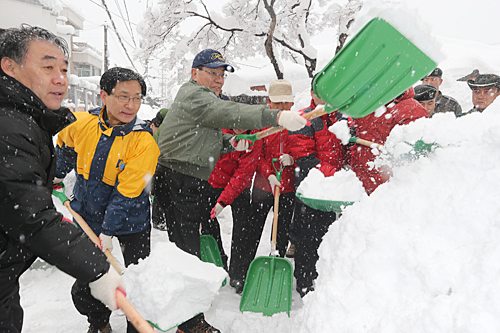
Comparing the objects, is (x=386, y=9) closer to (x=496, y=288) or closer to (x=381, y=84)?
(x=381, y=84)

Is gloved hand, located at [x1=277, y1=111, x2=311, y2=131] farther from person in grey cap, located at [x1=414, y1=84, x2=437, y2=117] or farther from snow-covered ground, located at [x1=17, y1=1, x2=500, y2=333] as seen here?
person in grey cap, located at [x1=414, y1=84, x2=437, y2=117]

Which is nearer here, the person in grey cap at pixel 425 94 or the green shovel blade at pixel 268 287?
the green shovel blade at pixel 268 287

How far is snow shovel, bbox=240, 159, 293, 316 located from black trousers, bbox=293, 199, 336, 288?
0.24 metres

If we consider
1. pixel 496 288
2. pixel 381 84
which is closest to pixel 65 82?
pixel 381 84

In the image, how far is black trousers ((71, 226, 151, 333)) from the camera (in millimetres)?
2166

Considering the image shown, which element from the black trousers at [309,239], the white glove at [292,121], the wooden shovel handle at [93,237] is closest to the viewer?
the white glove at [292,121]

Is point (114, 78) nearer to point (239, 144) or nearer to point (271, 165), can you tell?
point (239, 144)

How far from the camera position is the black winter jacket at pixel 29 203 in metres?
1.12

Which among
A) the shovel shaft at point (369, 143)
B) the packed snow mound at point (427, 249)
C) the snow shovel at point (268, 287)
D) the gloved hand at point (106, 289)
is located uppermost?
the shovel shaft at point (369, 143)

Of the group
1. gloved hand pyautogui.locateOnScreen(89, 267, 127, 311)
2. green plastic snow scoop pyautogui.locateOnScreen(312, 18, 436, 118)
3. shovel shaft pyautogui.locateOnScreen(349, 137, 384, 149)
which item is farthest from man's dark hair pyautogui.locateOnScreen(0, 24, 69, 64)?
shovel shaft pyautogui.locateOnScreen(349, 137, 384, 149)

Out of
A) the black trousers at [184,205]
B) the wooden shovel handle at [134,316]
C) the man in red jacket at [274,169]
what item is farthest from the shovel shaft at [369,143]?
the wooden shovel handle at [134,316]

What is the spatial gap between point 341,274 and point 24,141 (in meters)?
1.49

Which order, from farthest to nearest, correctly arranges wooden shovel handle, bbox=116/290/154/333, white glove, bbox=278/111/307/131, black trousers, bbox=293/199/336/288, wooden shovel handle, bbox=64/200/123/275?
1. black trousers, bbox=293/199/336/288
2. wooden shovel handle, bbox=64/200/123/275
3. white glove, bbox=278/111/307/131
4. wooden shovel handle, bbox=116/290/154/333

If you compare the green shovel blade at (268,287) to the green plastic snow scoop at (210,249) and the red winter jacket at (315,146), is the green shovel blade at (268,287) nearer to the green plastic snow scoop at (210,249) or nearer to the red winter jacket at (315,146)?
the green plastic snow scoop at (210,249)
